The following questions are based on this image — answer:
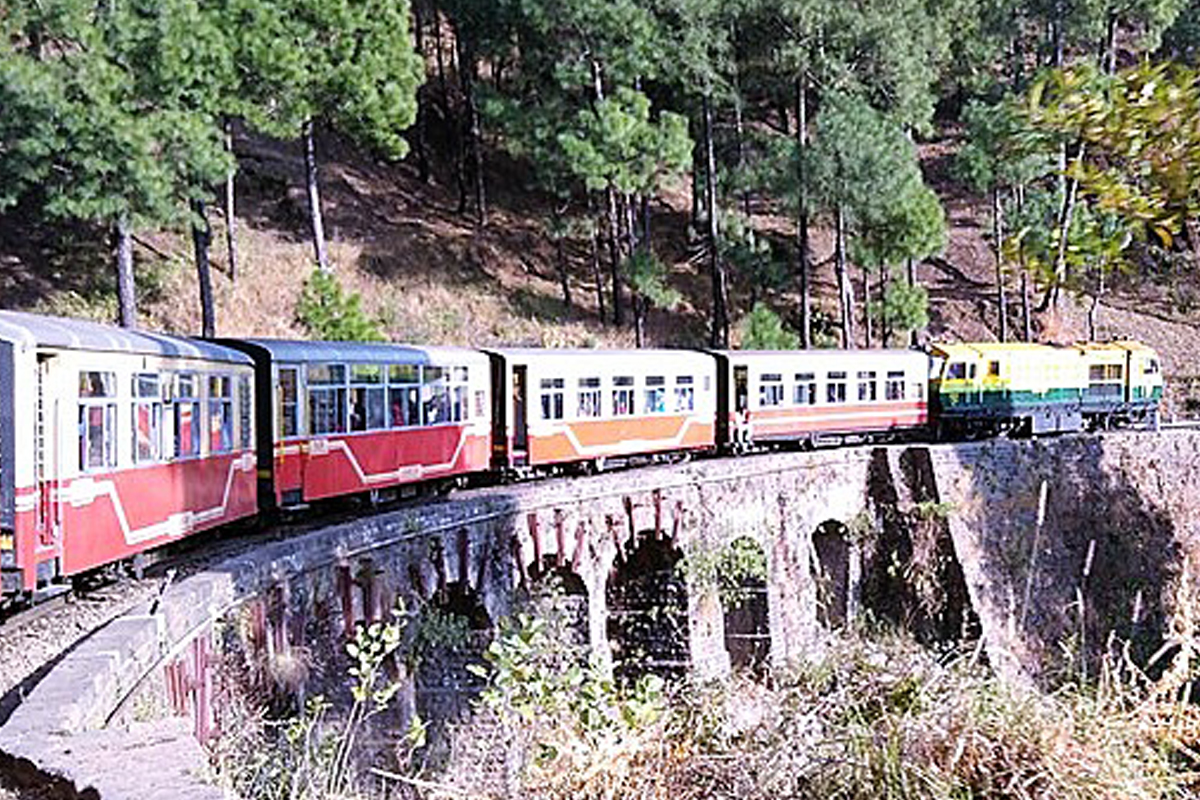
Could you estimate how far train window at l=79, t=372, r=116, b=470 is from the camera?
9.15 metres

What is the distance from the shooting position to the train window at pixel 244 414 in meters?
12.4

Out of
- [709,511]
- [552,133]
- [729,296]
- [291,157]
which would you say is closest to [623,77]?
[552,133]

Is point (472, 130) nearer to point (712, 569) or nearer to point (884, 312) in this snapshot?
point (884, 312)

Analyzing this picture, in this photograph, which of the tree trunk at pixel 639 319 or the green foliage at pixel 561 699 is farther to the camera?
the tree trunk at pixel 639 319

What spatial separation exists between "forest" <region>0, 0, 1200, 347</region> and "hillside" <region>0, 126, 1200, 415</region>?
383 mm

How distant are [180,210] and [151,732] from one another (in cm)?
1794

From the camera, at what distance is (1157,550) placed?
82.0 feet

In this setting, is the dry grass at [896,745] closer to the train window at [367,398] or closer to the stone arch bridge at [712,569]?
the stone arch bridge at [712,569]

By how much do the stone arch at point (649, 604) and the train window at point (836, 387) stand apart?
587 cm

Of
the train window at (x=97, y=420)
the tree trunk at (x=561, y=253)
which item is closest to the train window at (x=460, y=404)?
the train window at (x=97, y=420)

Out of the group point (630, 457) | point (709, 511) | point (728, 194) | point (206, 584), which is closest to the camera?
point (206, 584)

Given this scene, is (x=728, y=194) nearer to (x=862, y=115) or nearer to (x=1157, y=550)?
(x=862, y=115)

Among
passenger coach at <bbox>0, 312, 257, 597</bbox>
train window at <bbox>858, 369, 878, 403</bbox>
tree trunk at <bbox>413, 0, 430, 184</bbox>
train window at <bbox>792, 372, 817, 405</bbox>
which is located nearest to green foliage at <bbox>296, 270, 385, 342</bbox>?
train window at <bbox>792, 372, 817, 405</bbox>

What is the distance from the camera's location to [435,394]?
635 inches
